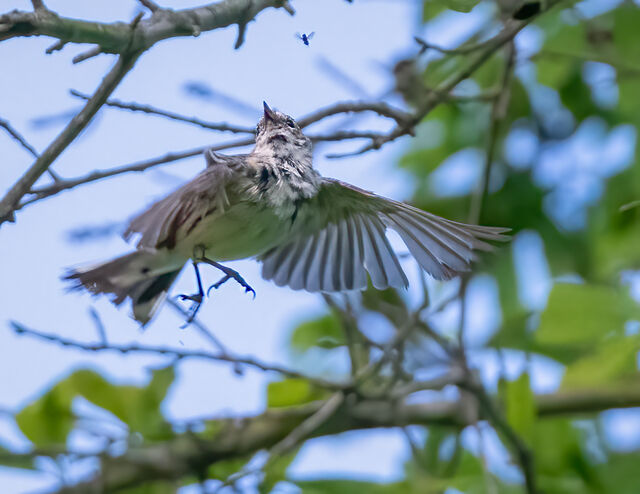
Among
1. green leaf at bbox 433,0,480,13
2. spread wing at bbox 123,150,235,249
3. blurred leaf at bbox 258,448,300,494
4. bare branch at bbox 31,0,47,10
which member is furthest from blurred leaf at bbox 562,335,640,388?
bare branch at bbox 31,0,47,10

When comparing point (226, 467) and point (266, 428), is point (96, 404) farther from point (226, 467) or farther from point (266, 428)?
point (266, 428)

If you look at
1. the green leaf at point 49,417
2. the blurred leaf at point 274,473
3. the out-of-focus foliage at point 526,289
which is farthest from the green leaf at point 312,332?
the green leaf at point 49,417

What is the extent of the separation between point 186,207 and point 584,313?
166cm

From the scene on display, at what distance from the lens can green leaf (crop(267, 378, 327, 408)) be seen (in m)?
3.58

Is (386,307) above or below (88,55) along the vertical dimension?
above

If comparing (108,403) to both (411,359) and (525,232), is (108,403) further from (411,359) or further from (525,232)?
(525,232)

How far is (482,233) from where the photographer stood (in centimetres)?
256

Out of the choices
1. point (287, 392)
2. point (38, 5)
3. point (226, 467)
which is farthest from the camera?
point (226, 467)

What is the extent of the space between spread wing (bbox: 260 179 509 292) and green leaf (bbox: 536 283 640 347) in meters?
0.45

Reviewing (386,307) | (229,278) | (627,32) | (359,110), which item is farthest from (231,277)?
(627,32)

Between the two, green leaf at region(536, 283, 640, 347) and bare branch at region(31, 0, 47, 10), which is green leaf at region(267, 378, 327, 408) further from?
bare branch at region(31, 0, 47, 10)

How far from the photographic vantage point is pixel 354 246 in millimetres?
3398

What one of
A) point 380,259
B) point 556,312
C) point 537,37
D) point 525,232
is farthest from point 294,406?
point 537,37

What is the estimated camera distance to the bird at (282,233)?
9.12 feet
